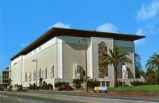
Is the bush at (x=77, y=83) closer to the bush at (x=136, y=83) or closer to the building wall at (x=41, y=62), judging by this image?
the building wall at (x=41, y=62)

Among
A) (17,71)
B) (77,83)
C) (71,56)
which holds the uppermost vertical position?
(71,56)

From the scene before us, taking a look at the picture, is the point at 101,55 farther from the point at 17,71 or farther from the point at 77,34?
the point at 17,71

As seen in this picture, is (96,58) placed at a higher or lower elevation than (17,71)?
higher

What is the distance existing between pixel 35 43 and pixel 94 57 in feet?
107

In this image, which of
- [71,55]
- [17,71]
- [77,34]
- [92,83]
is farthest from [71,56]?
[17,71]

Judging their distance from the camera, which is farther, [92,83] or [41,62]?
[41,62]

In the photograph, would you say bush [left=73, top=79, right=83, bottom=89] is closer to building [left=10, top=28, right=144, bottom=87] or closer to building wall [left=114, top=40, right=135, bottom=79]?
building [left=10, top=28, right=144, bottom=87]

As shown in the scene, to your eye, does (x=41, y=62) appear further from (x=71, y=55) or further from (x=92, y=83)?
(x=92, y=83)

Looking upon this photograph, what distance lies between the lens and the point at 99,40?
8819 cm

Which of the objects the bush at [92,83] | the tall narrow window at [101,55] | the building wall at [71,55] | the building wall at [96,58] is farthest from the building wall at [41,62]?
the tall narrow window at [101,55]

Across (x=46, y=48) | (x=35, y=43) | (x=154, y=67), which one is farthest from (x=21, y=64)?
(x=154, y=67)

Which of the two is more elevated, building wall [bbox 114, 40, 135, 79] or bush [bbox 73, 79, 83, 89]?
building wall [bbox 114, 40, 135, 79]

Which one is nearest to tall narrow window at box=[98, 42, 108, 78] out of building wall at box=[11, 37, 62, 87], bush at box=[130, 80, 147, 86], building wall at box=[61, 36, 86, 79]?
building wall at box=[61, 36, 86, 79]

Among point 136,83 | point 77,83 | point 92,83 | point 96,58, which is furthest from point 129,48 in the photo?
point 77,83
